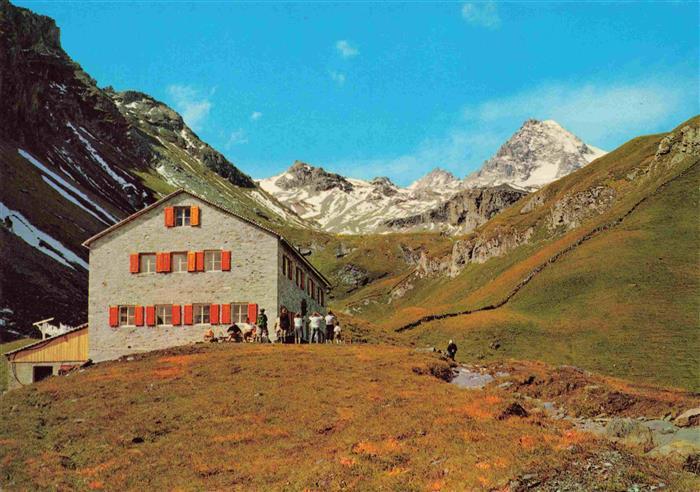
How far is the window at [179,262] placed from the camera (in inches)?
2104

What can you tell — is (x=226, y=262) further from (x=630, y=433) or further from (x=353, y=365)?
(x=630, y=433)

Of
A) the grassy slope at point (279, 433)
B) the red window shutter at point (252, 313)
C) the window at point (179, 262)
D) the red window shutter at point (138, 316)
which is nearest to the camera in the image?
the grassy slope at point (279, 433)

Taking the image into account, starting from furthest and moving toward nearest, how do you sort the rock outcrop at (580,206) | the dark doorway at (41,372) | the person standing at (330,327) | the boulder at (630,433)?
the rock outcrop at (580,206) < the person standing at (330,327) < the dark doorway at (41,372) < the boulder at (630,433)

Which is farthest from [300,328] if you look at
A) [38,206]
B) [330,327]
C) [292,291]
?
[38,206]

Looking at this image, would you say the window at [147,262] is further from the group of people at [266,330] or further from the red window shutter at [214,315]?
the group of people at [266,330]

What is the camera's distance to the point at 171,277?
2100 inches

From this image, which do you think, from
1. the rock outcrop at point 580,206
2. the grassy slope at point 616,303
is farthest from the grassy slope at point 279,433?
the rock outcrop at point 580,206

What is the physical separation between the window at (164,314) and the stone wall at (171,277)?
416 millimetres

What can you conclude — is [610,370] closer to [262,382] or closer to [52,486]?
[262,382]

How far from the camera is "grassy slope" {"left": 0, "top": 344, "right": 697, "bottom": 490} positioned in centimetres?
Result: 1866

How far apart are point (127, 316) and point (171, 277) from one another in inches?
175

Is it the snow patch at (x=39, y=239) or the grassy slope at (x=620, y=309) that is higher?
the snow patch at (x=39, y=239)

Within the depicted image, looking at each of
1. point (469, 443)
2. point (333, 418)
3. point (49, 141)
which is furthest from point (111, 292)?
point (49, 141)

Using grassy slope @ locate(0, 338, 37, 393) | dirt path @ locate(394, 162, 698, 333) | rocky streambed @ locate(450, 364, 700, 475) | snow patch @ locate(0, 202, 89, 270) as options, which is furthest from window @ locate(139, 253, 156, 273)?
dirt path @ locate(394, 162, 698, 333)
